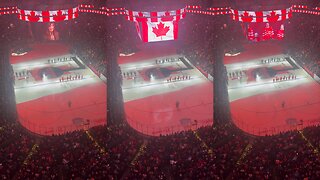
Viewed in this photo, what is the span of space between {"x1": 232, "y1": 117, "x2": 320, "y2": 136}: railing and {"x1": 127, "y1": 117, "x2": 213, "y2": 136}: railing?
1573mm

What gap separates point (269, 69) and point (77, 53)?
1425cm

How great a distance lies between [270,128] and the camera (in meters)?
25.4

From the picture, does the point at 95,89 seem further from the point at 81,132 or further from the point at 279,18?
the point at 279,18

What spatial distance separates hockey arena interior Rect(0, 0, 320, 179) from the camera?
19797mm

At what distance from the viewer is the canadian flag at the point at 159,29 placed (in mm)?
32719

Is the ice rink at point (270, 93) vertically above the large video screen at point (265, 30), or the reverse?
the large video screen at point (265, 30)

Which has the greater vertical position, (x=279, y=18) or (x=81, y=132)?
(x=279, y=18)

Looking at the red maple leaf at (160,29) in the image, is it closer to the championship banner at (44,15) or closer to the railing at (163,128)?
the championship banner at (44,15)

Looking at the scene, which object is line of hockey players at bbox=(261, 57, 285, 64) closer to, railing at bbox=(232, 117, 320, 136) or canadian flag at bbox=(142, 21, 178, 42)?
canadian flag at bbox=(142, 21, 178, 42)

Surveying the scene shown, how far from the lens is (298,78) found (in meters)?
32.2

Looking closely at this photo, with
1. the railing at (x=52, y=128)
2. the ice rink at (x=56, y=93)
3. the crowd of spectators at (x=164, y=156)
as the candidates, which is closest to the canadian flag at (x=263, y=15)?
the ice rink at (x=56, y=93)

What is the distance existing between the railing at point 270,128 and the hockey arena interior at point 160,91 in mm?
95

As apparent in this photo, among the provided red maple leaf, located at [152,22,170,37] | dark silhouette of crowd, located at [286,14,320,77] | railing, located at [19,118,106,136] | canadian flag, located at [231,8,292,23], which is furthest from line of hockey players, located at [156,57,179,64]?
railing, located at [19,118,106,136]

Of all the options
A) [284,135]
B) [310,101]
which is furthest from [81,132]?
[310,101]
